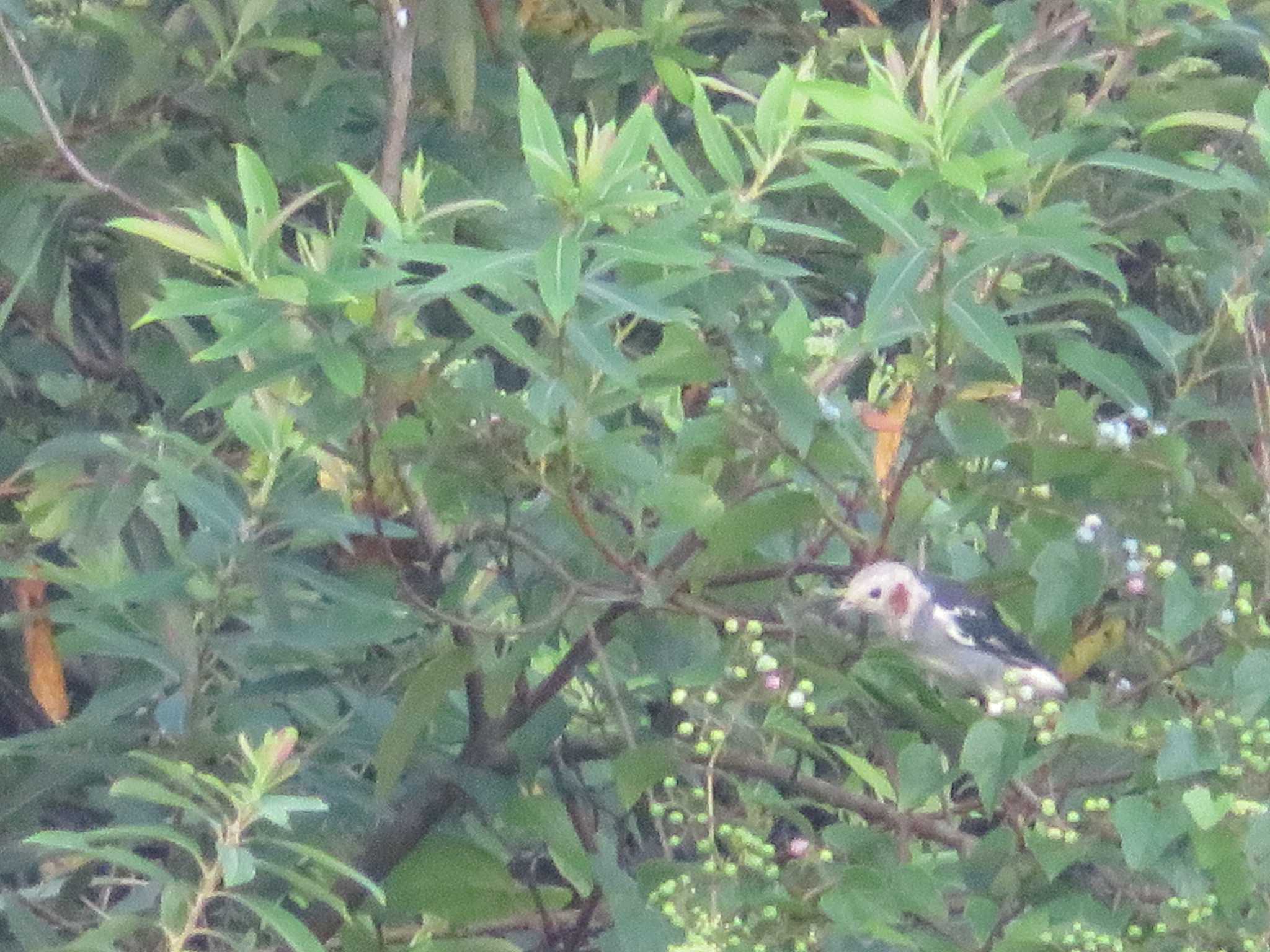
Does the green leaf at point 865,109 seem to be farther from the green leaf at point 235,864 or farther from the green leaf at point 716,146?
the green leaf at point 235,864

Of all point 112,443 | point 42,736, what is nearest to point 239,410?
point 112,443

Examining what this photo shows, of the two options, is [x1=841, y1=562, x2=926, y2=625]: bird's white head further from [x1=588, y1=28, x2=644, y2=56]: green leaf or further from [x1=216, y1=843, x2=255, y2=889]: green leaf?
[x1=588, y1=28, x2=644, y2=56]: green leaf

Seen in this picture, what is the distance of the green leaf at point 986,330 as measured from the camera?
1.25m

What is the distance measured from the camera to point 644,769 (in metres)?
1.43

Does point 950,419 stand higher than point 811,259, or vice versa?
point 950,419

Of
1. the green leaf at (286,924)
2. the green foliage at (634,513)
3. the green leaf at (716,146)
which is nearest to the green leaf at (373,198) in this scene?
the green foliage at (634,513)

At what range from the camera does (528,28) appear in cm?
226

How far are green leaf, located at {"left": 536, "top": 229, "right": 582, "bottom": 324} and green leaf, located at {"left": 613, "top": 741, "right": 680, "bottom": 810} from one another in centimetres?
40

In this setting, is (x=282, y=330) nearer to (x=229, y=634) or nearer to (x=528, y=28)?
(x=229, y=634)

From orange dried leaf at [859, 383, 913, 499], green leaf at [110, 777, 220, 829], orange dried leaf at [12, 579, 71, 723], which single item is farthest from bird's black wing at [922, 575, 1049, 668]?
orange dried leaf at [12, 579, 71, 723]

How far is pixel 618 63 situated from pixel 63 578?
92 centimetres

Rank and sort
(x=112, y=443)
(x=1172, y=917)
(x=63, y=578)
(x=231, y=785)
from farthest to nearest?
(x=63, y=578), (x=112, y=443), (x=231, y=785), (x=1172, y=917)

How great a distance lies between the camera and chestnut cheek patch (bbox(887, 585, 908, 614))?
5.29 ft

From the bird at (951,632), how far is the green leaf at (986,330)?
229 mm
